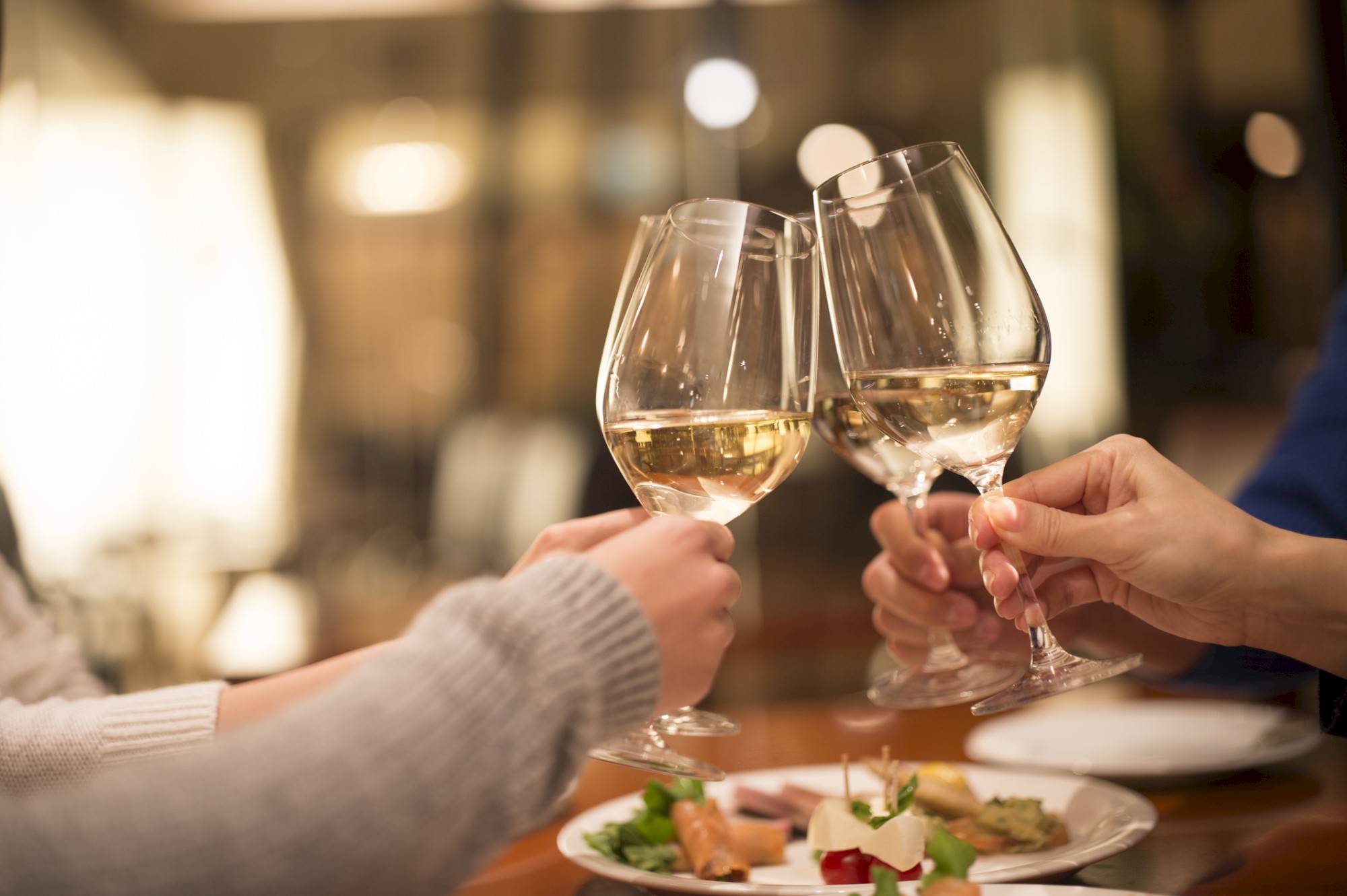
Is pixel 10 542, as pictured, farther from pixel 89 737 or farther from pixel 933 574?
pixel 933 574

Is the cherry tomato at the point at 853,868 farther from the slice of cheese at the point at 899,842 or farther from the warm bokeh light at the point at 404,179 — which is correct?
the warm bokeh light at the point at 404,179

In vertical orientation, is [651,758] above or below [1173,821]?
above

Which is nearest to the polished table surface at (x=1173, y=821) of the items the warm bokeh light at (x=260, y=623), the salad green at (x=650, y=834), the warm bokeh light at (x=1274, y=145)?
the salad green at (x=650, y=834)

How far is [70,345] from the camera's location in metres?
4.13

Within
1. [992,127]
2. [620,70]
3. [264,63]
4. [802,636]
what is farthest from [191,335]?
[992,127]

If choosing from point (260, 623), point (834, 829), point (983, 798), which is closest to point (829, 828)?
point (834, 829)

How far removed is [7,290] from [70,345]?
0.28 metres

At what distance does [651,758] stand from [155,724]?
392mm

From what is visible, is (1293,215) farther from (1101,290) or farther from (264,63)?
(264,63)

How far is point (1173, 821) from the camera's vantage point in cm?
91

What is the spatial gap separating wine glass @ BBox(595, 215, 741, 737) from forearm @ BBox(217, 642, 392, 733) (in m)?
0.23

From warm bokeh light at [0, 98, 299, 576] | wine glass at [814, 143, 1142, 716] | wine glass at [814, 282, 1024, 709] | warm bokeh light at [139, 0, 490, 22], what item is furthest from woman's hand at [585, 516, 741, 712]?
warm bokeh light at [139, 0, 490, 22]

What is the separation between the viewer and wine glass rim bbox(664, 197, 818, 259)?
799 millimetres

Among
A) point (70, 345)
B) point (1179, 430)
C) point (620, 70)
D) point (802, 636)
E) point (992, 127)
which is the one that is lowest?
point (802, 636)
